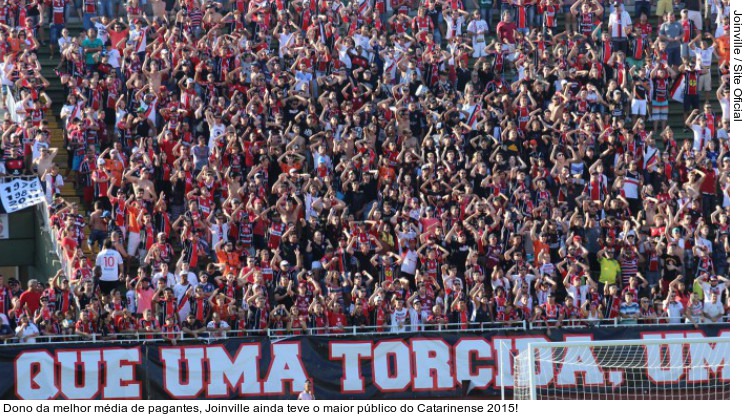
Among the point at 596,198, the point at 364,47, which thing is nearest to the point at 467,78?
the point at 364,47

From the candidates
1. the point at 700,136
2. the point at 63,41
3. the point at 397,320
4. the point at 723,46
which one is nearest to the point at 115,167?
the point at 63,41

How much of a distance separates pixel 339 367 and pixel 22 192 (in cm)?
655

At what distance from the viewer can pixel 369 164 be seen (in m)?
26.5

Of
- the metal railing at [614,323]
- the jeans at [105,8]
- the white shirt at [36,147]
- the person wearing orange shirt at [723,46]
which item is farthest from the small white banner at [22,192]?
the person wearing orange shirt at [723,46]

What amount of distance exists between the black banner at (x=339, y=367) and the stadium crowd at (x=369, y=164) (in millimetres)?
311

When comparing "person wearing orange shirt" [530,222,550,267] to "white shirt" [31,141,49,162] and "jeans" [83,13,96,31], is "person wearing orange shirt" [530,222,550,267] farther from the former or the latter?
"jeans" [83,13,96,31]

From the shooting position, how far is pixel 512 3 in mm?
30766

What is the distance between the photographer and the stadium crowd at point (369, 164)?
23797 mm

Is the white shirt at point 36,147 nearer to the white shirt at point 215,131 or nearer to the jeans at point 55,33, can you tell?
the white shirt at point 215,131

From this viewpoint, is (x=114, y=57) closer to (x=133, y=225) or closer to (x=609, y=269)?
(x=133, y=225)

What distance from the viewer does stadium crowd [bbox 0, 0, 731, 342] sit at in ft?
78.1

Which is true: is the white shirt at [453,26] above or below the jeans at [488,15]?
below

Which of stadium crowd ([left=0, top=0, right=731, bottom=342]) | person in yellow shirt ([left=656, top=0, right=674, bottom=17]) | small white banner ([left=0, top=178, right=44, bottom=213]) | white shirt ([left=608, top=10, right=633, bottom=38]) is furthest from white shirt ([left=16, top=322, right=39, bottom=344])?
person in yellow shirt ([left=656, top=0, right=674, bottom=17])

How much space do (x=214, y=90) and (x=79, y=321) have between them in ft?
20.6
